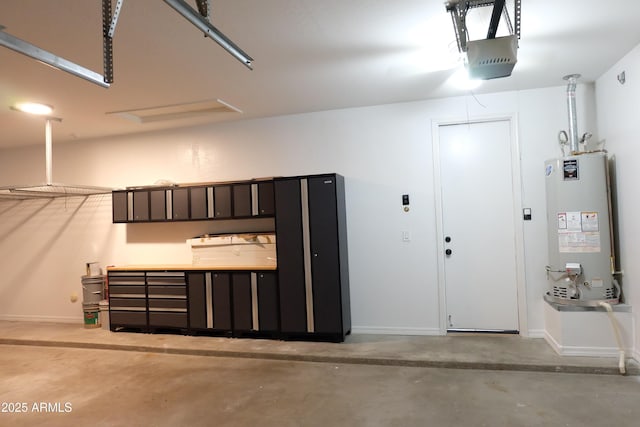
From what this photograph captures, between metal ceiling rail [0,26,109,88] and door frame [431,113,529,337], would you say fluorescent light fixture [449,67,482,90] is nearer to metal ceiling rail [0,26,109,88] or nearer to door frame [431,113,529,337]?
door frame [431,113,529,337]

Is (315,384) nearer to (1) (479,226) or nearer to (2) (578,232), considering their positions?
(1) (479,226)

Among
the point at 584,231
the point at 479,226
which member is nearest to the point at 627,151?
the point at 584,231

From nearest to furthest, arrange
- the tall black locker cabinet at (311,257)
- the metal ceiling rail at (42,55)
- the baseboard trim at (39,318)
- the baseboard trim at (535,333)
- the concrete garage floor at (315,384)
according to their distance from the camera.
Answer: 1. the metal ceiling rail at (42,55)
2. the concrete garage floor at (315,384)
3. the baseboard trim at (535,333)
4. the tall black locker cabinet at (311,257)
5. the baseboard trim at (39,318)

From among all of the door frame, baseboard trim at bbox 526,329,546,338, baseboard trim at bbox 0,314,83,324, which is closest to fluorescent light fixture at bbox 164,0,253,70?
the door frame

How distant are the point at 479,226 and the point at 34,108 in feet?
16.4

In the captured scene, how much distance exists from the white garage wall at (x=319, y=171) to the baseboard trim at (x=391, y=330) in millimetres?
15

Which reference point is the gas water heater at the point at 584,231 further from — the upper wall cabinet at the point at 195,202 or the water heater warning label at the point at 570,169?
the upper wall cabinet at the point at 195,202

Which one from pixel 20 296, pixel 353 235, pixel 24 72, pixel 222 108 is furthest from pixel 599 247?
pixel 20 296

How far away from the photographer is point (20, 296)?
5961 millimetres

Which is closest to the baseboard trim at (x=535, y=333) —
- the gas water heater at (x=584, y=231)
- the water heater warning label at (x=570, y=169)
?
the gas water heater at (x=584, y=231)

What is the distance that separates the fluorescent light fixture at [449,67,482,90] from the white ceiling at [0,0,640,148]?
91 millimetres

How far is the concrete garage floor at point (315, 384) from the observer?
9.34ft

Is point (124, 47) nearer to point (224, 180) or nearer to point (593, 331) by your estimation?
point (224, 180)

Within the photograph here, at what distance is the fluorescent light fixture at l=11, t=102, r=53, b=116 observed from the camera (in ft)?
13.3
